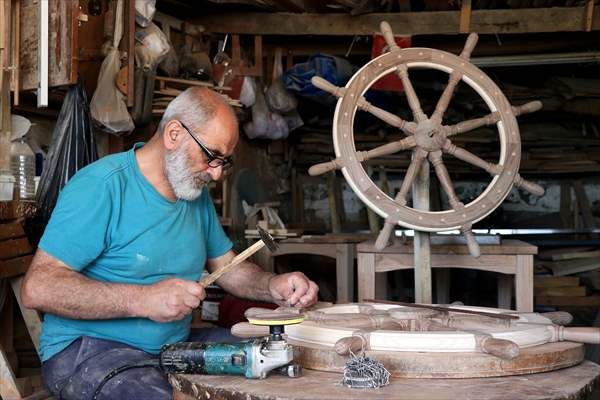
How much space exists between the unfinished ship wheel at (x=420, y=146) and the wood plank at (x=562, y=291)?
3.90 meters

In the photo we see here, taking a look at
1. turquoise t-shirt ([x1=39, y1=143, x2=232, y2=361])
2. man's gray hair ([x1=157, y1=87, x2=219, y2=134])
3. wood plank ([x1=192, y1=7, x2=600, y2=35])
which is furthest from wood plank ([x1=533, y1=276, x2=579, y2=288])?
man's gray hair ([x1=157, y1=87, x2=219, y2=134])

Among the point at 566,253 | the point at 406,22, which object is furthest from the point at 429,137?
the point at 566,253

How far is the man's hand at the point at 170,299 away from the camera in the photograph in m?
2.79

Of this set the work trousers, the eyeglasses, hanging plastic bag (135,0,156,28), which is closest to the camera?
the work trousers

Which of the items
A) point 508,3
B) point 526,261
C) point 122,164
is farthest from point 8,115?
point 508,3

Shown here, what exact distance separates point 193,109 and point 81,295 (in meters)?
0.85

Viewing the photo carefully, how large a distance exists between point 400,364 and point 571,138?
745 centimetres

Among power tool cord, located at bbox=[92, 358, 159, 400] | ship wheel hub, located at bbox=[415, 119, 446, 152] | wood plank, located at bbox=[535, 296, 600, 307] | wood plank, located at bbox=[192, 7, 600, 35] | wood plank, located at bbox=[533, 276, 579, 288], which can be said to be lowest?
wood plank, located at bbox=[535, 296, 600, 307]

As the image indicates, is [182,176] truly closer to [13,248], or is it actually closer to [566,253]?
[13,248]

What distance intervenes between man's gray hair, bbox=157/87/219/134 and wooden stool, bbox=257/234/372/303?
2983mm

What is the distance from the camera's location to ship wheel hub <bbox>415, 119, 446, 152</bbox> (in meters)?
4.05

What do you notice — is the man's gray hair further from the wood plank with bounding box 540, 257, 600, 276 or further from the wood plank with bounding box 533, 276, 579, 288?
the wood plank with bounding box 540, 257, 600, 276

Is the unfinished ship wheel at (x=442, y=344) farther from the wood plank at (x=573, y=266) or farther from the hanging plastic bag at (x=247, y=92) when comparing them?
the wood plank at (x=573, y=266)

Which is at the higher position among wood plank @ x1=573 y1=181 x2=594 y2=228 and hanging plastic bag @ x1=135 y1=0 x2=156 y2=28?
hanging plastic bag @ x1=135 y1=0 x2=156 y2=28
